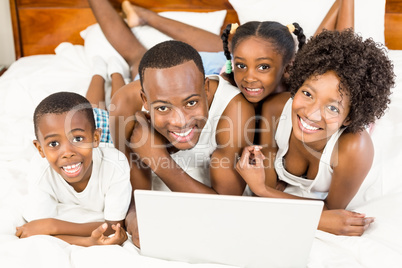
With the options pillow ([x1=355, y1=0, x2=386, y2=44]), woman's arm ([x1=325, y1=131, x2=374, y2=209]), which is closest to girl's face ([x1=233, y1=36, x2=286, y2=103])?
woman's arm ([x1=325, y1=131, x2=374, y2=209])

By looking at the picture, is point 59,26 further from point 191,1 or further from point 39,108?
point 39,108

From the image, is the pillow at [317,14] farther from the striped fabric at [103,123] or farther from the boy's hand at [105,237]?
the boy's hand at [105,237]

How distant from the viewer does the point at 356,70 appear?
1.04 meters

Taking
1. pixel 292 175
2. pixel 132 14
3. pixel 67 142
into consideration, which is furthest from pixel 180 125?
pixel 132 14

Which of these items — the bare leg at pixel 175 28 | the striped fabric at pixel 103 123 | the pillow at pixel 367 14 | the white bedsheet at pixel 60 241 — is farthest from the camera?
the bare leg at pixel 175 28

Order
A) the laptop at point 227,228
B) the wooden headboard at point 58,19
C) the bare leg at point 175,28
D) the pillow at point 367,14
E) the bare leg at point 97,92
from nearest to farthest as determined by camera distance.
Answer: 1. the laptop at point 227,228
2. the bare leg at point 97,92
3. the pillow at point 367,14
4. the bare leg at point 175,28
5. the wooden headboard at point 58,19

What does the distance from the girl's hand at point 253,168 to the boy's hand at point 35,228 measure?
557 mm

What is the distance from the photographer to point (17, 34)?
2.16 metres

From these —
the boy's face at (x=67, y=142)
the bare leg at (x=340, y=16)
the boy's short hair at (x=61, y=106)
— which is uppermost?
the bare leg at (x=340, y=16)

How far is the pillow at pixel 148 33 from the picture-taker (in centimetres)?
194

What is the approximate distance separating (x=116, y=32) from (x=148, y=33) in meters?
0.15

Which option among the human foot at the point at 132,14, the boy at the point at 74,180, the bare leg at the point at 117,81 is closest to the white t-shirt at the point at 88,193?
the boy at the point at 74,180

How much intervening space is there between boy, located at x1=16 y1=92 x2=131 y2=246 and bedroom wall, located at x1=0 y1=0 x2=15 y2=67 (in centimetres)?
131

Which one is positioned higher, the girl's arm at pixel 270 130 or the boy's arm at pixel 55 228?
the girl's arm at pixel 270 130
